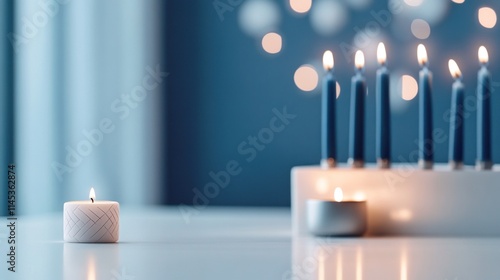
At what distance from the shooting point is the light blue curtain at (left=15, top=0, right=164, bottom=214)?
2129 mm

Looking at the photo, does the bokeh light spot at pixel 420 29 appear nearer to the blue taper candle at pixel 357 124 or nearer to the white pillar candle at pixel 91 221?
the blue taper candle at pixel 357 124

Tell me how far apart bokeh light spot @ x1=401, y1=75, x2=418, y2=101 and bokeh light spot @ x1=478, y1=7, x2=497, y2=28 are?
0.27m

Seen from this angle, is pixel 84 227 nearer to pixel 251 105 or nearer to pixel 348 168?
pixel 348 168

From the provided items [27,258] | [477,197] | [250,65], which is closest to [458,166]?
[477,197]

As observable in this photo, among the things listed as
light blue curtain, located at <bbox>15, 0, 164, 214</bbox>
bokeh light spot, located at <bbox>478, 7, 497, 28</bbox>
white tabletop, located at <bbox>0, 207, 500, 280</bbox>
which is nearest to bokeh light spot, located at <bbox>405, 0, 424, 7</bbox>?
bokeh light spot, located at <bbox>478, 7, 497, 28</bbox>

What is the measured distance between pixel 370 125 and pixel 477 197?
110 cm

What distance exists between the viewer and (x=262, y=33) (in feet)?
8.74

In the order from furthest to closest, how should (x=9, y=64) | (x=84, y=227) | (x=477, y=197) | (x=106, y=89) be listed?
(x=106, y=89), (x=9, y=64), (x=477, y=197), (x=84, y=227)

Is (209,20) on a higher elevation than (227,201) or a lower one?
higher

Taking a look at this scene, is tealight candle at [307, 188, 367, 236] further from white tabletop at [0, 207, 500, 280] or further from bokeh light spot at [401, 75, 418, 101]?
bokeh light spot at [401, 75, 418, 101]

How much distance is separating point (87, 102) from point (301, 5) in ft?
2.43

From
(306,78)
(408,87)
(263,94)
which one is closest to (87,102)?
(263,94)

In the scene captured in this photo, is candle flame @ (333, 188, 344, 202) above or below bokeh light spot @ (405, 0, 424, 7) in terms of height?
below

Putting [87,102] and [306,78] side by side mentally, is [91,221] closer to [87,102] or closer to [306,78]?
[87,102]
